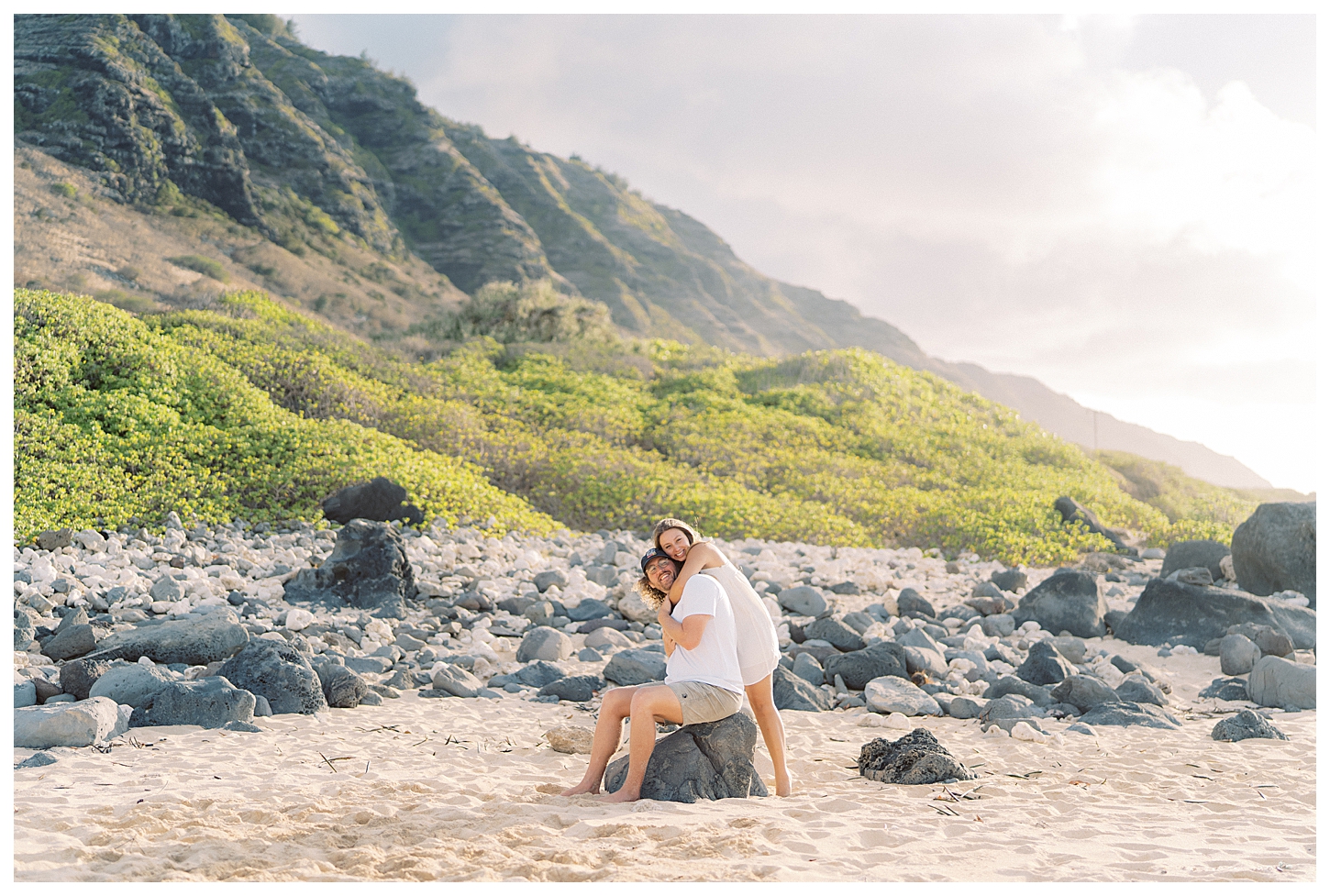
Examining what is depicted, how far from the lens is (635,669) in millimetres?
5820

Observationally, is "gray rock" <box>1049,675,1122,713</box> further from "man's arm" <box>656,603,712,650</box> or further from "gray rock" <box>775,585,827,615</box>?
"man's arm" <box>656,603,712,650</box>

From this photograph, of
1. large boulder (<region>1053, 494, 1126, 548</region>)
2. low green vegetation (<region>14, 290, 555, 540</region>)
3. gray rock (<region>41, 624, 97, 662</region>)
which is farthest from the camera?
large boulder (<region>1053, 494, 1126, 548</region>)

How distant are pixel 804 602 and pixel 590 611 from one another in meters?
2.03

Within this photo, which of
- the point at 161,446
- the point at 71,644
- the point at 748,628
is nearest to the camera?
the point at 748,628

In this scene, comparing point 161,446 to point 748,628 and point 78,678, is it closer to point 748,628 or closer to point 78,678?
point 78,678

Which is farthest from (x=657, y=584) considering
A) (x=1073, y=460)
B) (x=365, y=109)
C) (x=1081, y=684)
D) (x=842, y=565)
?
(x=365, y=109)

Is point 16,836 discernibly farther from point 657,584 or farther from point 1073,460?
point 1073,460

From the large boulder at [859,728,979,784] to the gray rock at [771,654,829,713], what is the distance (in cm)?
132

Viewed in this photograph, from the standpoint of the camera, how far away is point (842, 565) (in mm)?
9844

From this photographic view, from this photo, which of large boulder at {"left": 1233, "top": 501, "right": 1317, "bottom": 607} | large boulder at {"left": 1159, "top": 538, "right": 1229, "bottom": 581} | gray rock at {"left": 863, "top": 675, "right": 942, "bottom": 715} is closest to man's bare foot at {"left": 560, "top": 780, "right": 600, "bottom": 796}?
gray rock at {"left": 863, "top": 675, "right": 942, "bottom": 715}

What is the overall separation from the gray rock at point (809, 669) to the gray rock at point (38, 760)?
4.46 meters

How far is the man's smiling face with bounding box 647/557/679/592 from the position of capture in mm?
3918

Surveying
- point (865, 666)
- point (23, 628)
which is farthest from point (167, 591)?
point (865, 666)
